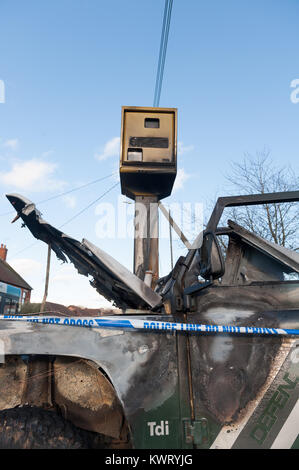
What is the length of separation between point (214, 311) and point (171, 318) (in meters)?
0.31

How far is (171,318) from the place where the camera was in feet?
7.32

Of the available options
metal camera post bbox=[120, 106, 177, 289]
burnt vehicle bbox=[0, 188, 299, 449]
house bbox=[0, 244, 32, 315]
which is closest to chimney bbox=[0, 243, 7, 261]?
Result: house bbox=[0, 244, 32, 315]

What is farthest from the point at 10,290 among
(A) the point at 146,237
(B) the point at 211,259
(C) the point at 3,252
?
(B) the point at 211,259

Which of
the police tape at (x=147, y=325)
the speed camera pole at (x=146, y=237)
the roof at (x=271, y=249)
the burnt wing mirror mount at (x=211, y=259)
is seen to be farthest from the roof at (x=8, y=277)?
the burnt wing mirror mount at (x=211, y=259)

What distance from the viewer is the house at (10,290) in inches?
866

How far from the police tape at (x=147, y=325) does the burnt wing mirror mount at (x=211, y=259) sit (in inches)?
13.6

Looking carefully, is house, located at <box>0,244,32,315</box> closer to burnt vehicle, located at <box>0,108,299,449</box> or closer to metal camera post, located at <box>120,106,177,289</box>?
metal camera post, located at <box>120,106,177,289</box>

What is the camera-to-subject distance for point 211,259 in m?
2.05

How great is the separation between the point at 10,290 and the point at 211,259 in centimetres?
2517

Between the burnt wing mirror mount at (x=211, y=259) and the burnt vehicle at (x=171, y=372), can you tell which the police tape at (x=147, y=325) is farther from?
the burnt wing mirror mount at (x=211, y=259)

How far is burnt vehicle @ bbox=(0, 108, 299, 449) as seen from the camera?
1935 millimetres

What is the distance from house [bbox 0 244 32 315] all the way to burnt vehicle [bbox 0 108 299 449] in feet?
64.9

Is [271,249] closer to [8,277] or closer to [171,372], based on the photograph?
[171,372]
